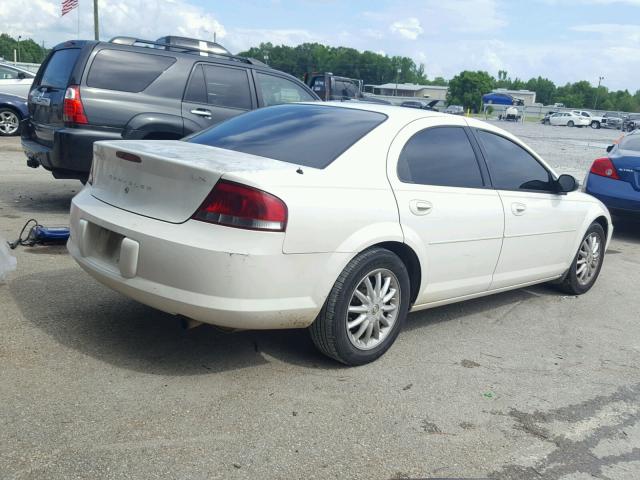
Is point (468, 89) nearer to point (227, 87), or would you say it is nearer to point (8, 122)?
point (8, 122)

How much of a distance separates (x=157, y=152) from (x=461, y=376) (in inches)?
87.6

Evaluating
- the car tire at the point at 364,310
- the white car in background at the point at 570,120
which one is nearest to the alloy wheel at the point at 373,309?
the car tire at the point at 364,310

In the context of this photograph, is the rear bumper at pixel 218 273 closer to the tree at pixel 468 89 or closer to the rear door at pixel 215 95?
the rear door at pixel 215 95

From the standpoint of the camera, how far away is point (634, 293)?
630 cm

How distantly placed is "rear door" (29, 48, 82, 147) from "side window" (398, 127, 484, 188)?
14.5 feet

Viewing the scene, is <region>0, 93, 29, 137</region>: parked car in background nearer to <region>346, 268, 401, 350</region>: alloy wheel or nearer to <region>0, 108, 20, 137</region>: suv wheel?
<region>0, 108, 20, 137</region>: suv wheel

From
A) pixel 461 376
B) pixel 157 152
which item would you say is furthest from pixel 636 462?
pixel 157 152

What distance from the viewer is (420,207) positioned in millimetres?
4098

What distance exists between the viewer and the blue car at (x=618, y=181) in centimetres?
859

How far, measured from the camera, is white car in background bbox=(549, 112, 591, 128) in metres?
61.3

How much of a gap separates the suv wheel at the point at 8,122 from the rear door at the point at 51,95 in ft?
28.2

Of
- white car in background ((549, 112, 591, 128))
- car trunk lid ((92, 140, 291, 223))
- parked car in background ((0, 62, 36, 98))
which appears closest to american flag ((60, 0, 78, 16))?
parked car in background ((0, 62, 36, 98))

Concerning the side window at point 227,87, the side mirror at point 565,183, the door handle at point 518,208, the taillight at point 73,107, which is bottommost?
the door handle at point 518,208

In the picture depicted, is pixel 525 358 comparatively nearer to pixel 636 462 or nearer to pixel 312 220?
pixel 636 462
